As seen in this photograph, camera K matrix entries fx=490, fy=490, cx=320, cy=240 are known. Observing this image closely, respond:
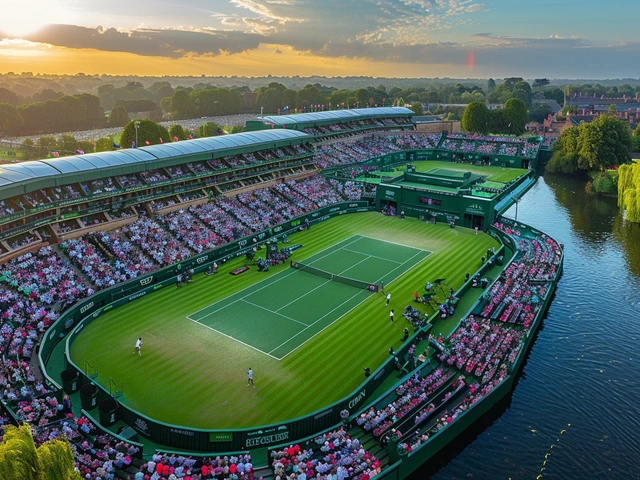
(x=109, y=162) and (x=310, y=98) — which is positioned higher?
(x=310, y=98)

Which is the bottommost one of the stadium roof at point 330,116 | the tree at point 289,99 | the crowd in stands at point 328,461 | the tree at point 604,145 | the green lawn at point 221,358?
the green lawn at point 221,358

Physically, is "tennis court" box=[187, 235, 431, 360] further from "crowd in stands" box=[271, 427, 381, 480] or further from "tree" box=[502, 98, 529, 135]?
"tree" box=[502, 98, 529, 135]

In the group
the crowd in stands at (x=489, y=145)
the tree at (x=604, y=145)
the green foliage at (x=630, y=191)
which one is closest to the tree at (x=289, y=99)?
the crowd in stands at (x=489, y=145)

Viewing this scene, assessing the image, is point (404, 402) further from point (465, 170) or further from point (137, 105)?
point (137, 105)

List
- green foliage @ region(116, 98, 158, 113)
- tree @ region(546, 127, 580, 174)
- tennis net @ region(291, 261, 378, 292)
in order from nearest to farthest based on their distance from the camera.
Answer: tennis net @ region(291, 261, 378, 292) < tree @ region(546, 127, 580, 174) < green foliage @ region(116, 98, 158, 113)

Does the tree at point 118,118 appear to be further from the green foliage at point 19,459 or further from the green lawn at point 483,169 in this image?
the green foliage at point 19,459

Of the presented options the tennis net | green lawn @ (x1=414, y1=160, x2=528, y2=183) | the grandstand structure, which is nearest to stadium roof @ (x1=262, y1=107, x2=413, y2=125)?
the grandstand structure

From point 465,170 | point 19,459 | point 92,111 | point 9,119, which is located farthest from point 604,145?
point 92,111
